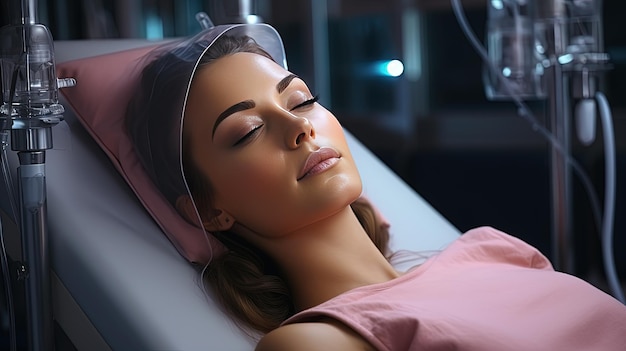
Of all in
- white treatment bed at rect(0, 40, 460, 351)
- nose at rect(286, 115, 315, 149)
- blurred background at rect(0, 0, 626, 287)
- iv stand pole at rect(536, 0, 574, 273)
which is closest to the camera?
white treatment bed at rect(0, 40, 460, 351)

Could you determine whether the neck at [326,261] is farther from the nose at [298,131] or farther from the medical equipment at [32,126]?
the medical equipment at [32,126]

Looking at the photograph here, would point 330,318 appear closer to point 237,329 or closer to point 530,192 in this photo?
point 237,329

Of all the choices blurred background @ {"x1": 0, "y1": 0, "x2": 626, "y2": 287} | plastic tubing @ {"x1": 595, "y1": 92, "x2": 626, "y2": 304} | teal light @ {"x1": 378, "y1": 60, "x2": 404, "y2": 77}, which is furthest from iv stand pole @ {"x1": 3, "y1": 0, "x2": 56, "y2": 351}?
teal light @ {"x1": 378, "y1": 60, "x2": 404, "y2": 77}

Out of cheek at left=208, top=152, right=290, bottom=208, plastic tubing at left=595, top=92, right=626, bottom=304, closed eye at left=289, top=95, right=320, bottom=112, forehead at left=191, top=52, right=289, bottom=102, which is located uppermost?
forehead at left=191, top=52, right=289, bottom=102

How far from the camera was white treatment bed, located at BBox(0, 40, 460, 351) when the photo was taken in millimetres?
1169

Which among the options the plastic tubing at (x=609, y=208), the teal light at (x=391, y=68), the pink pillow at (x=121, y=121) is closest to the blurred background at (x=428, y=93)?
the teal light at (x=391, y=68)

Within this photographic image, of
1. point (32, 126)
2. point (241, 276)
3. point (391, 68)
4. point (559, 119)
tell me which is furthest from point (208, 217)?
point (391, 68)

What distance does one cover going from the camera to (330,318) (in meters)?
1.16

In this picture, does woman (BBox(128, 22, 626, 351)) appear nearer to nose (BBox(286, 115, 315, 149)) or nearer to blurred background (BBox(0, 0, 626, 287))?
nose (BBox(286, 115, 315, 149))

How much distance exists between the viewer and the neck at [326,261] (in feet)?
4.30

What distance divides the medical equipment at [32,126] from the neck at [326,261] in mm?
352

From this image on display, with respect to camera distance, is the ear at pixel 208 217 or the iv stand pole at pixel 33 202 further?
the ear at pixel 208 217

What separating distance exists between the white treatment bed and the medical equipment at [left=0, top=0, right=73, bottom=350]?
0.04 m

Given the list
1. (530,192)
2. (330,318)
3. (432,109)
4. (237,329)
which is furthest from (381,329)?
(432,109)
